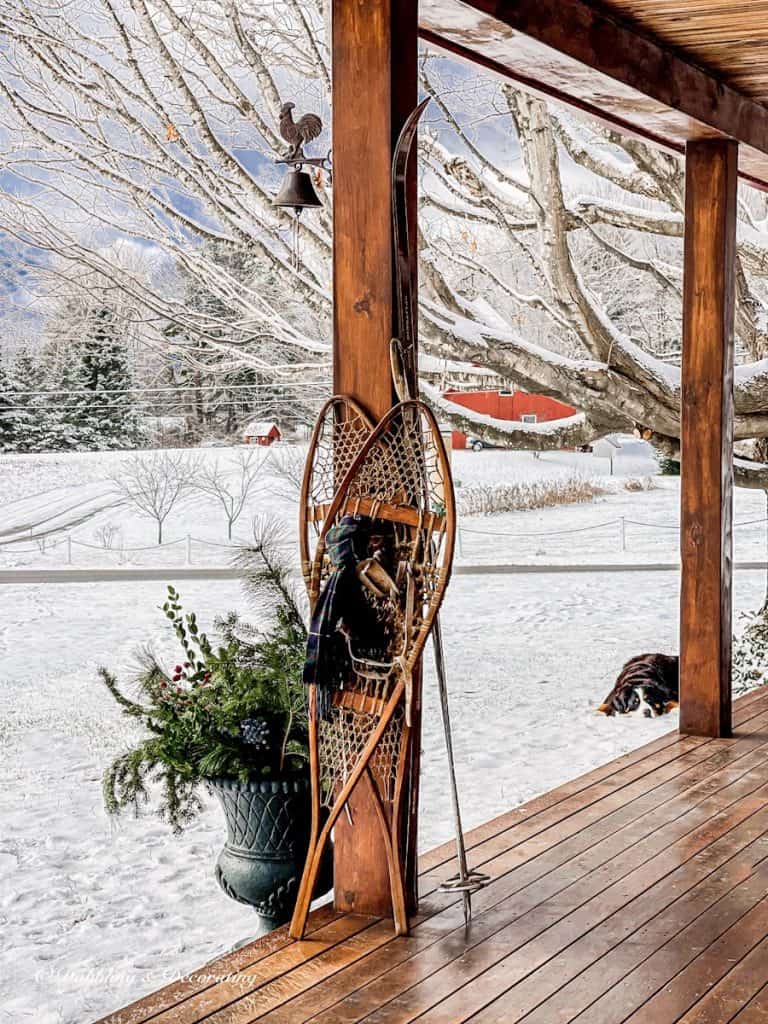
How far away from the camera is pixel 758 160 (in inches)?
190

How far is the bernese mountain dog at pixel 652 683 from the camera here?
26.4ft

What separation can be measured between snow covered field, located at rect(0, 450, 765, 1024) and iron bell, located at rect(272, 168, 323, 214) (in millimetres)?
3512

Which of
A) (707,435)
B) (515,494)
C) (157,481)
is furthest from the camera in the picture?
(515,494)

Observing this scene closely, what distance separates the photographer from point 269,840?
309cm

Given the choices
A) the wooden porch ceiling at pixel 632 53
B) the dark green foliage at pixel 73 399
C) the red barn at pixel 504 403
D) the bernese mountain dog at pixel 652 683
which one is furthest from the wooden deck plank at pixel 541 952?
the dark green foliage at pixel 73 399

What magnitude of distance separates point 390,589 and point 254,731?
0.58 meters

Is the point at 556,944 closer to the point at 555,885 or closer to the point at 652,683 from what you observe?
the point at 555,885

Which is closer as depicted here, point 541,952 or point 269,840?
point 541,952

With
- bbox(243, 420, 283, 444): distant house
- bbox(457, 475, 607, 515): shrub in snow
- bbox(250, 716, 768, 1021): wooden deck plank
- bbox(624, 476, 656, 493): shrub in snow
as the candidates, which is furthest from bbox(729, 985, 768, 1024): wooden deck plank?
bbox(624, 476, 656, 493): shrub in snow

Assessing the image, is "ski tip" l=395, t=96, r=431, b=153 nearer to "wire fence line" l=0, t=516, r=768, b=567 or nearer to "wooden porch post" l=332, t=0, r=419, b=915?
"wooden porch post" l=332, t=0, r=419, b=915

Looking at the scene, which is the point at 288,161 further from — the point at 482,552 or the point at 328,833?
the point at 482,552

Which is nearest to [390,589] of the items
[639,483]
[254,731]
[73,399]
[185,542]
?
[254,731]

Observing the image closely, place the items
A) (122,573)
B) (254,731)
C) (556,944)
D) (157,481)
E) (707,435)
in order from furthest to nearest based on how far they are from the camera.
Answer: (122,573) → (157,481) → (707,435) → (254,731) → (556,944)

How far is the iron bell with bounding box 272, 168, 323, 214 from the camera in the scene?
3.82m
